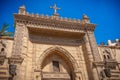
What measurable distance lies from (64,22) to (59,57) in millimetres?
3144

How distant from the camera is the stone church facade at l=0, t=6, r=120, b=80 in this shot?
9.49 metres

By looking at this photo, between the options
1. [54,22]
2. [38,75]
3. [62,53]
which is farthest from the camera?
[54,22]

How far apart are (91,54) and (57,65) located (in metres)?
2.98

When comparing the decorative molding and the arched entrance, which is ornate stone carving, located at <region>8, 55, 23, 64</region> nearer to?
the arched entrance

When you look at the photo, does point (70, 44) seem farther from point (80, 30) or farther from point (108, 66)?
point (108, 66)

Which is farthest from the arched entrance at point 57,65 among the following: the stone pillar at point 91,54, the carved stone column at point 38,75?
A: the stone pillar at point 91,54

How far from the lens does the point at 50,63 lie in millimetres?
11078

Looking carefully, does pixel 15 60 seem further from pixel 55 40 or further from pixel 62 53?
pixel 55 40

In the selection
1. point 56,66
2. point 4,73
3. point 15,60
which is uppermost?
point 15,60

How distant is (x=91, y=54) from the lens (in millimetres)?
11203

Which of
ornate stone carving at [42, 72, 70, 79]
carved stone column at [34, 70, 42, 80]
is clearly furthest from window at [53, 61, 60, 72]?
carved stone column at [34, 70, 42, 80]

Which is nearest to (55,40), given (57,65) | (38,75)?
(57,65)

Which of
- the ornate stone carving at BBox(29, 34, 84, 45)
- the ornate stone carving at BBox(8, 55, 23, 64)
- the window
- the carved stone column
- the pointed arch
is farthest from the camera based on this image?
the ornate stone carving at BBox(29, 34, 84, 45)

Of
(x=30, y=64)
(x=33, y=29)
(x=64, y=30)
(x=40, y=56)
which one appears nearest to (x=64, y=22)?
(x=64, y=30)
